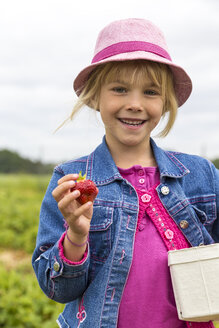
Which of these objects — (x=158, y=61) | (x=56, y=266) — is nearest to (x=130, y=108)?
(x=158, y=61)

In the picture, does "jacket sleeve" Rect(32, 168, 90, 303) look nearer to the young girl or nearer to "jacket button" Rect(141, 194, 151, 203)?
the young girl

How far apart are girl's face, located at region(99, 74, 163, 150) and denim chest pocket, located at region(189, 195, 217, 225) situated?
34cm

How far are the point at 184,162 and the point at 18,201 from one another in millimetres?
8908

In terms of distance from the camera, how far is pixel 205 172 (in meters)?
1.91

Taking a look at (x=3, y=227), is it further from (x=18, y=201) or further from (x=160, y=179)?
(x=160, y=179)

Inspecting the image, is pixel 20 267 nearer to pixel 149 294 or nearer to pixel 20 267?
pixel 20 267

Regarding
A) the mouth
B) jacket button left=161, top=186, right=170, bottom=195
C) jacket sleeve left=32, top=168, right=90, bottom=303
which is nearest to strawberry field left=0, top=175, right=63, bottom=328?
jacket sleeve left=32, top=168, right=90, bottom=303

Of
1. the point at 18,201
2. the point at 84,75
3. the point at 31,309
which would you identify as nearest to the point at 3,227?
the point at 18,201

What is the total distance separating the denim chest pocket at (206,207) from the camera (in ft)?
6.01

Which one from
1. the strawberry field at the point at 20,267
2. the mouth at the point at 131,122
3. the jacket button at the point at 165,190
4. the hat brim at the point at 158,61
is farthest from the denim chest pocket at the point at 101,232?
the strawberry field at the point at 20,267

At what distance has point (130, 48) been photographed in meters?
1.79

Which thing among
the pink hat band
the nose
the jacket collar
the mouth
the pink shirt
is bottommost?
the pink shirt

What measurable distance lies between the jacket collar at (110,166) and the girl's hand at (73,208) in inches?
10.3

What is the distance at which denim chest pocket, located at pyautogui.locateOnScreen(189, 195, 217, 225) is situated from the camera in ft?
6.01
